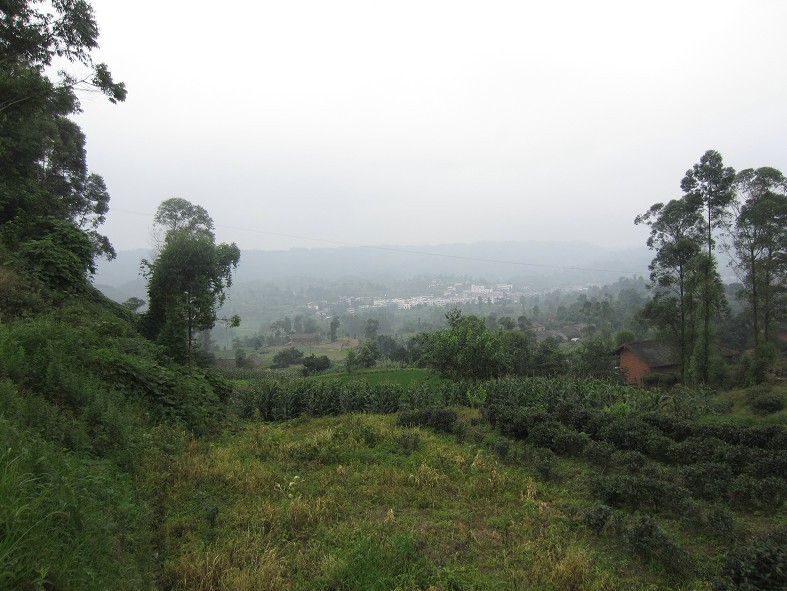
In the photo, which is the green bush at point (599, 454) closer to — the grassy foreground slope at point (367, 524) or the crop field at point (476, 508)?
the crop field at point (476, 508)

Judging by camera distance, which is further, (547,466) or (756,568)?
(547,466)

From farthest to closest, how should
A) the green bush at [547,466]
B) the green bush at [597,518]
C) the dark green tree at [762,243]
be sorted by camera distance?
the dark green tree at [762,243] → the green bush at [547,466] → the green bush at [597,518]

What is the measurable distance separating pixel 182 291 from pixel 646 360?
29337 millimetres

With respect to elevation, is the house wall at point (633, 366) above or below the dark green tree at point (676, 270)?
below

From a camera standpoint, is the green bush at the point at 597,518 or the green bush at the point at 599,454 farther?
the green bush at the point at 599,454

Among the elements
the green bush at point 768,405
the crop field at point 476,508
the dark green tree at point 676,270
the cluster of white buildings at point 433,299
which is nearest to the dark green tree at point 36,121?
the crop field at point 476,508

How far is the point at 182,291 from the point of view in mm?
15023

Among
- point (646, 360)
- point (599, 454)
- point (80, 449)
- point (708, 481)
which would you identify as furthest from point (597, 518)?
point (646, 360)

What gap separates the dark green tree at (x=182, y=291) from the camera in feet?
39.3

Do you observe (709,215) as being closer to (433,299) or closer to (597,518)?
(597,518)

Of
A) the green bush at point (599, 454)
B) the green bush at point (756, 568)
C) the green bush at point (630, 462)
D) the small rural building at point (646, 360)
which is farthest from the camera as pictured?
the small rural building at point (646, 360)

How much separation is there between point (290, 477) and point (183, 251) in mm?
12252

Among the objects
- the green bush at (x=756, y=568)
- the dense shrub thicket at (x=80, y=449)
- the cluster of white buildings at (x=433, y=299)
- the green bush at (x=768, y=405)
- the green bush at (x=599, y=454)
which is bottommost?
the cluster of white buildings at (x=433, y=299)

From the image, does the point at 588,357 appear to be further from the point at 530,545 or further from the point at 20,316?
the point at 20,316
